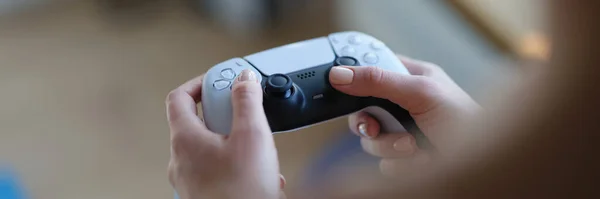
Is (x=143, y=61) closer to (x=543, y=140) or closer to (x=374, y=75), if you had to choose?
(x=374, y=75)

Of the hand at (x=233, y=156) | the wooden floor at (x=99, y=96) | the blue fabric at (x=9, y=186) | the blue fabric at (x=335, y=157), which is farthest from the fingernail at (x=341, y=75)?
the blue fabric at (x=9, y=186)

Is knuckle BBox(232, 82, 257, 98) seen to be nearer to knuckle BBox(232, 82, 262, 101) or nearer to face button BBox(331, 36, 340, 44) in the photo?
knuckle BBox(232, 82, 262, 101)

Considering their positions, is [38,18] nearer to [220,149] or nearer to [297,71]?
[297,71]

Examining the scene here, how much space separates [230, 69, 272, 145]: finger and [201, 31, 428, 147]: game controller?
0.14ft

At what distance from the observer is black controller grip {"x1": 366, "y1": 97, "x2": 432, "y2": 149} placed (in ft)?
2.46

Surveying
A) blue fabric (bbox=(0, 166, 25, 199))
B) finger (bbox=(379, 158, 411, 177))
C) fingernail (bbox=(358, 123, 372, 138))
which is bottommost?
blue fabric (bbox=(0, 166, 25, 199))

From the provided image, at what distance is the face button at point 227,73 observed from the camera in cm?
72

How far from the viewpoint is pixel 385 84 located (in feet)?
2.36

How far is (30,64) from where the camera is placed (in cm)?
170

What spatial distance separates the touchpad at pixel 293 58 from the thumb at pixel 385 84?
0.13 feet

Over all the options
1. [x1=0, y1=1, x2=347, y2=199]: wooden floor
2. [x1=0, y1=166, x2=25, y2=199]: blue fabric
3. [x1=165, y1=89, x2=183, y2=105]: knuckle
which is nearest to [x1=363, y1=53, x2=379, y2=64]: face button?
[x1=165, y1=89, x2=183, y2=105]: knuckle

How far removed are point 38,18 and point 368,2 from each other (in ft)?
2.89

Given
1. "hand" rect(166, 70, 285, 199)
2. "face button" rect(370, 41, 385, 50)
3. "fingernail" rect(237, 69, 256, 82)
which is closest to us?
"hand" rect(166, 70, 285, 199)

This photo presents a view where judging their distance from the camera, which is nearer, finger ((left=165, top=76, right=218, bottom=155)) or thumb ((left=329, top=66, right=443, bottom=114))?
finger ((left=165, top=76, right=218, bottom=155))
